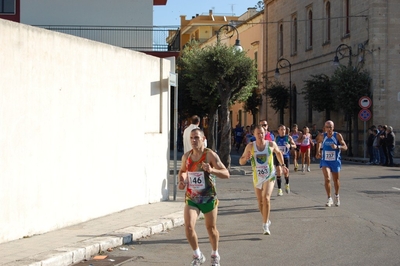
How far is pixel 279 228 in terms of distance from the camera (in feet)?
40.1

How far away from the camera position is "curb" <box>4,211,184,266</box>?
863 centimetres

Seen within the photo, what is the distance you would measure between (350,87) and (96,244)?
92.2 ft

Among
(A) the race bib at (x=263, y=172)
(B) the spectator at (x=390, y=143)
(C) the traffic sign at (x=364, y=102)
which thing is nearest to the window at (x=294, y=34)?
(C) the traffic sign at (x=364, y=102)

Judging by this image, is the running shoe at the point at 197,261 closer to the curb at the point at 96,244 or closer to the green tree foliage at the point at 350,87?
the curb at the point at 96,244

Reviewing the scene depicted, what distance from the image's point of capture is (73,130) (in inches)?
472

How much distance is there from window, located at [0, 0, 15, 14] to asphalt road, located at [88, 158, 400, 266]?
11.3m

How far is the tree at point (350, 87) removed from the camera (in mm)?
36059

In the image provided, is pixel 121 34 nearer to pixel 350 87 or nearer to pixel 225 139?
pixel 225 139

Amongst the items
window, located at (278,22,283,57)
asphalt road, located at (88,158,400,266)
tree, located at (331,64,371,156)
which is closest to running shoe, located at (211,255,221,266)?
asphalt road, located at (88,158,400,266)

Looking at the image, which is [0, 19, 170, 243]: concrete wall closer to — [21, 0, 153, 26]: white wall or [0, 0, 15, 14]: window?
[21, 0, 153, 26]: white wall

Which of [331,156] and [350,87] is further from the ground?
[350,87]

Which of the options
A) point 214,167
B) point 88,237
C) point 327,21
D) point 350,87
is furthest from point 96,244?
point 327,21

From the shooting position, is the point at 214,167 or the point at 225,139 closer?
the point at 214,167

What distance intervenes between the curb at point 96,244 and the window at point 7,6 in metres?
14.8
